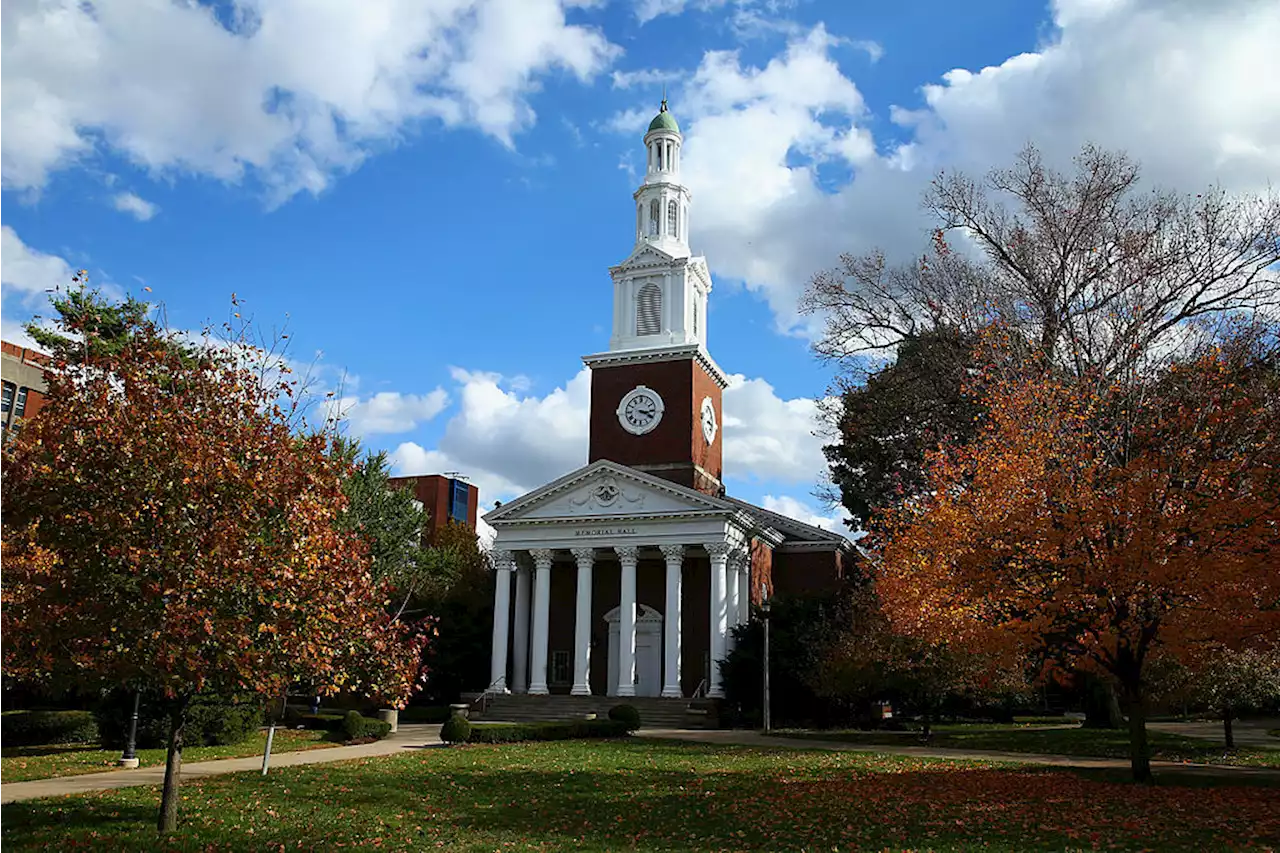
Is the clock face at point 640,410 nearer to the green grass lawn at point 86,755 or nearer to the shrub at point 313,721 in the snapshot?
the shrub at point 313,721

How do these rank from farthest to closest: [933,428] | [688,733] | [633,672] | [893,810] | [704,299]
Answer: [704,299]
[633,672]
[688,733]
[933,428]
[893,810]

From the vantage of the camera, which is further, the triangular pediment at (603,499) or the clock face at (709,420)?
the clock face at (709,420)

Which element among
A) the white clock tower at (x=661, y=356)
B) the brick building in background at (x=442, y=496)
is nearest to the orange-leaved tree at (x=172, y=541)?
the white clock tower at (x=661, y=356)

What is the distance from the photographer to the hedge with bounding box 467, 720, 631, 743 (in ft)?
92.9

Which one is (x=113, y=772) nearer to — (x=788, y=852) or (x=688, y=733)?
(x=788, y=852)

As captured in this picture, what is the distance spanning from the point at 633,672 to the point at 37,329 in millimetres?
25002

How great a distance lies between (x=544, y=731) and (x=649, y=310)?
25.0 meters

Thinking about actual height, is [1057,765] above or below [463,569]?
below

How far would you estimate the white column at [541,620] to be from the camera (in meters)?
43.3

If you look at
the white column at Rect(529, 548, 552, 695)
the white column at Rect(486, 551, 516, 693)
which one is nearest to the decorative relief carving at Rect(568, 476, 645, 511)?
the white column at Rect(529, 548, 552, 695)

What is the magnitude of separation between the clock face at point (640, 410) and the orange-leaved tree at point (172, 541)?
3463 cm

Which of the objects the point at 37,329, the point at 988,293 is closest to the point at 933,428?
the point at 988,293

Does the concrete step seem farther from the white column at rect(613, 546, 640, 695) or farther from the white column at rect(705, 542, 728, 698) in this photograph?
the white column at rect(705, 542, 728, 698)

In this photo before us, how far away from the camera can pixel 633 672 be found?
139ft
